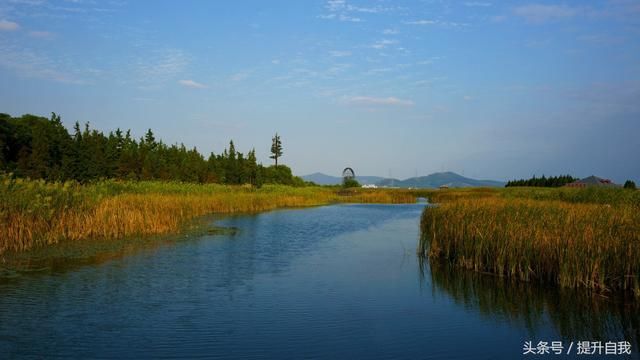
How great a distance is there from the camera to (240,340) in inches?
343

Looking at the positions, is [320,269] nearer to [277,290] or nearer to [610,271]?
[277,290]

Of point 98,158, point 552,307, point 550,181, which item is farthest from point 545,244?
point 550,181

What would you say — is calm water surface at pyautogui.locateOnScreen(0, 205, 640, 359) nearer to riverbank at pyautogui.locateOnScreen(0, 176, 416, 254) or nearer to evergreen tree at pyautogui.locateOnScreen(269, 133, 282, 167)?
riverbank at pyautogui.locateOnScreen(0, 176, 416, 254)

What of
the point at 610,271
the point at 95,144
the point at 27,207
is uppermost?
the point at 95,144

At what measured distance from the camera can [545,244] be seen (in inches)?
508

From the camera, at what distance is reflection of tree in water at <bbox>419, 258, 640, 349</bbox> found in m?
9.51

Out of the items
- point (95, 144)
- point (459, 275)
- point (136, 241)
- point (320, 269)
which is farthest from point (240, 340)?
point (95, 144)

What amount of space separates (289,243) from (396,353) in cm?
1365

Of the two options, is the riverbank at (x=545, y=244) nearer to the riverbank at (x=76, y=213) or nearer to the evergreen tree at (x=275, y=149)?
the riverbank at (x=76, y=213)

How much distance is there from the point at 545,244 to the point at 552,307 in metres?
2.36

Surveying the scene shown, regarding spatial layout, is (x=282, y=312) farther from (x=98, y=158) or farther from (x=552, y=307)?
(x=98, y=158)

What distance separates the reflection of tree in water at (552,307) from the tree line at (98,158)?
32.9 m

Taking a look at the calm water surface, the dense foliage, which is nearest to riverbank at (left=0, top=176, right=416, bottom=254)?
the calm water surface

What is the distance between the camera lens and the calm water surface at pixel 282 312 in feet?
27.5
